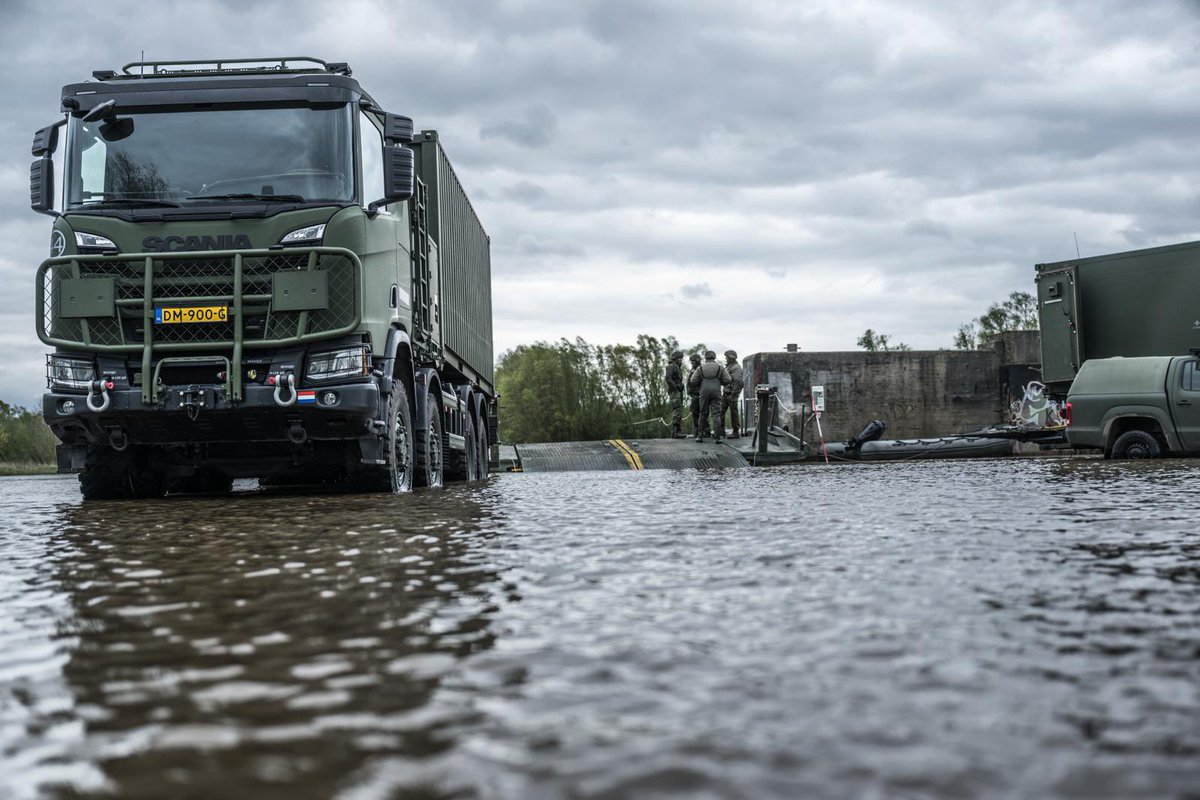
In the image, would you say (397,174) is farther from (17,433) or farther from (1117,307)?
(17,433)

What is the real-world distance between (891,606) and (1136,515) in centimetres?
350

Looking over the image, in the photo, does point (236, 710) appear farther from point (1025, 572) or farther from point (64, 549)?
point (64, 549)

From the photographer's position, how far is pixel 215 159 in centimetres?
1003

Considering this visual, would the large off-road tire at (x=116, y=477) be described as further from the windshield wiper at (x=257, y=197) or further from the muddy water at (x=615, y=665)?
the muddy water at (x=615, y=665)

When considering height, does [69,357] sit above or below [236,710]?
above

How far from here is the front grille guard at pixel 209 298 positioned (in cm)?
970

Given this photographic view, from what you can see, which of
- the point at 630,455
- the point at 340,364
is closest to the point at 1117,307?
the point at 630,455

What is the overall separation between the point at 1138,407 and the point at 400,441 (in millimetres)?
11006

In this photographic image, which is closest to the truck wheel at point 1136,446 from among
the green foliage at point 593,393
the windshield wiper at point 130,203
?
the windshield wiper at point 130,203

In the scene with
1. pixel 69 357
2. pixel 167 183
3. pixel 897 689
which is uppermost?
pixel 167 183

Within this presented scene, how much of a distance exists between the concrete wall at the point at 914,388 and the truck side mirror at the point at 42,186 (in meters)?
22.3

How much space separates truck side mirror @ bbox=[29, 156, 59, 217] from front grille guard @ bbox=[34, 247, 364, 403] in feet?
1.63

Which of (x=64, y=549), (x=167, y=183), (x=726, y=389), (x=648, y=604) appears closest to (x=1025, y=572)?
(x=648, y=604)

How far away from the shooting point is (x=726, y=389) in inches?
997
